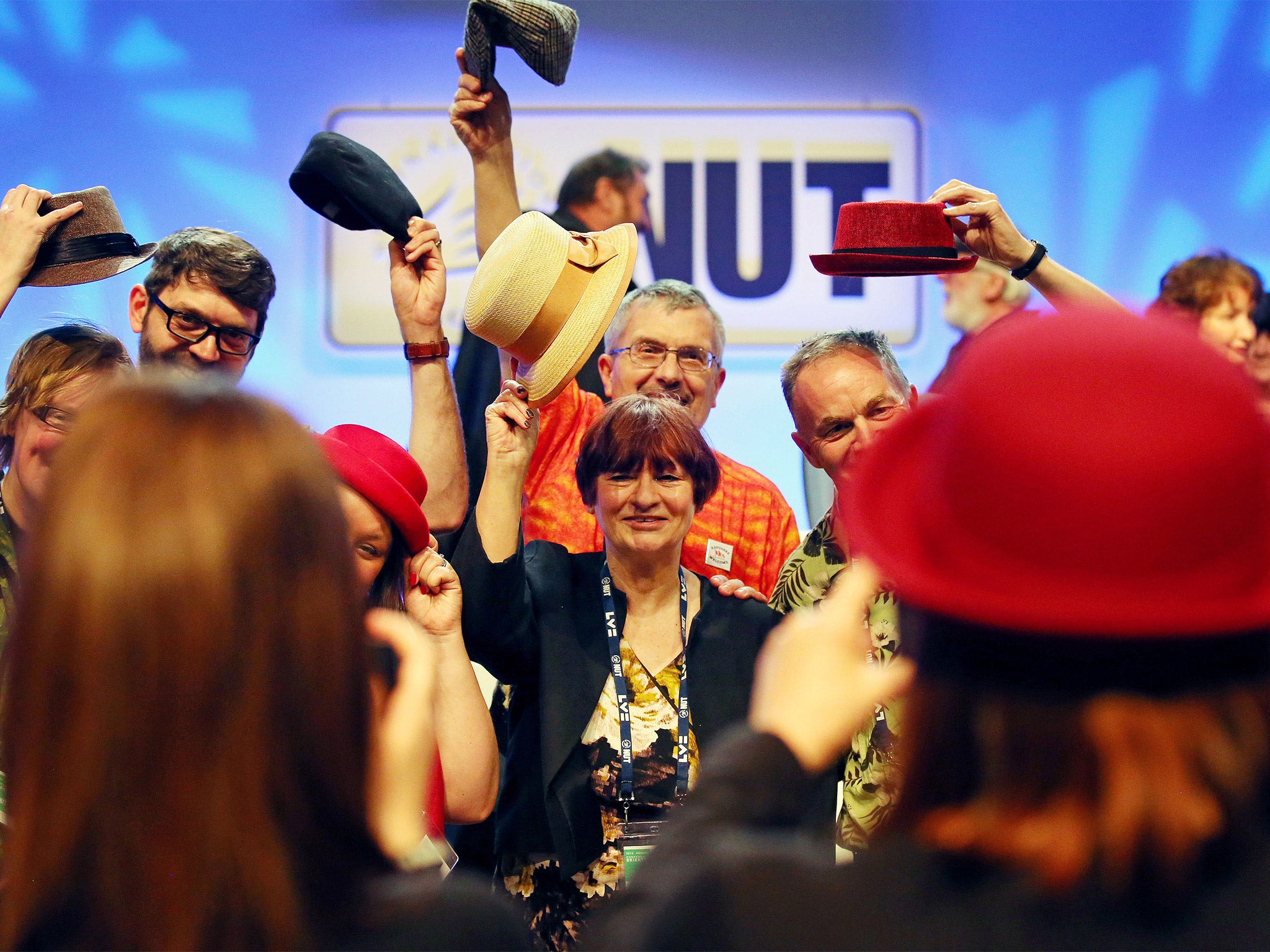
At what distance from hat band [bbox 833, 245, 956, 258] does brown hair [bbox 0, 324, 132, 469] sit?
137cm

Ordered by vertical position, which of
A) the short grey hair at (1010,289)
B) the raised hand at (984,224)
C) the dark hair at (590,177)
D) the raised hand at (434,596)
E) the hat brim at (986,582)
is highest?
the dark hair at (590,177)

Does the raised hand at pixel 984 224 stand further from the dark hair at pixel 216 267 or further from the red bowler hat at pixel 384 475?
the dark hair at pixel 216 267

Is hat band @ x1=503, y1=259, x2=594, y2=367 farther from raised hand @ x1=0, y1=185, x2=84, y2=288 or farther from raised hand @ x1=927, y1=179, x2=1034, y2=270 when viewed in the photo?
raised hand @ x1=0, y1=185, x2=84, y2=288

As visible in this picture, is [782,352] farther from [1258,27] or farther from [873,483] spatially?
[873,483]

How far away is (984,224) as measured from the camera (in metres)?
2.32

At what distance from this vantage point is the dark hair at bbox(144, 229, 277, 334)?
2.25m

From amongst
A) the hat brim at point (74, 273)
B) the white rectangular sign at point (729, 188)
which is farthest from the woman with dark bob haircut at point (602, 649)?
the white rectangular sign at point (729, 188)

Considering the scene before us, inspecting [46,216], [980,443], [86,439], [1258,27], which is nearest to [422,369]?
[46,216]

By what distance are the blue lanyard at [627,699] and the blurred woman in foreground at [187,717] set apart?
1155mm

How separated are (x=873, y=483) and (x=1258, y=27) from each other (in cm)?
403

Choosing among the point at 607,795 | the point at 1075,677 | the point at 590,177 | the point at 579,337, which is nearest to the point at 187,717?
the point at 1075,677

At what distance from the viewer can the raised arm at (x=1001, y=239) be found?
2.29m

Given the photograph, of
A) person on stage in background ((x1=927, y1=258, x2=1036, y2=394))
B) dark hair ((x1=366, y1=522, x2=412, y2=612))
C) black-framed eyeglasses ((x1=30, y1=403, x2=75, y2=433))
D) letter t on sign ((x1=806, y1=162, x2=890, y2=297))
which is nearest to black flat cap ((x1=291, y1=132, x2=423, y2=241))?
black-framed eyeglasses ((x1=30, y1=403, x2=75, y2=433))

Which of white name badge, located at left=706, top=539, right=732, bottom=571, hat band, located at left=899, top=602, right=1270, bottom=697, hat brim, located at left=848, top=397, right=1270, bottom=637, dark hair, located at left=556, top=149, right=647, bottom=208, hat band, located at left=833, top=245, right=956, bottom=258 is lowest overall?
white name badge, located at left=706, top=539, right=732, bottom=571
